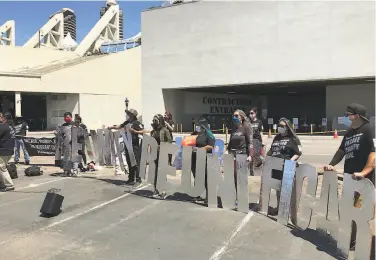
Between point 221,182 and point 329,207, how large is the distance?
215cm

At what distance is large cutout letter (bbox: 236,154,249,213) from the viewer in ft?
21.7

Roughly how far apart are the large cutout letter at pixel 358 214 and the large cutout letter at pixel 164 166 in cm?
363

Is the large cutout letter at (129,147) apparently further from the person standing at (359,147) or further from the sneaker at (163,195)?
the person standing at (359,147)

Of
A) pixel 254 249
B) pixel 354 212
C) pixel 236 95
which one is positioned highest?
pixel 236 95

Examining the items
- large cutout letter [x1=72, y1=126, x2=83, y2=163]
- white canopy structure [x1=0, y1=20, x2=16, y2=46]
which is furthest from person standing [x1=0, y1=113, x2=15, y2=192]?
white canopy structure [x1=0, y1=20, x2=16, y2=46]

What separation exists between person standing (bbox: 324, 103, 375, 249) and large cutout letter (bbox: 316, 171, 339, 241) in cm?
32

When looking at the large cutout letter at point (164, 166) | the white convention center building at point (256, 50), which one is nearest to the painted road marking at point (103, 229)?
the large cutout letter at point (164, 166)

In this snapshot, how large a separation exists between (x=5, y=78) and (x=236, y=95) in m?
25.9

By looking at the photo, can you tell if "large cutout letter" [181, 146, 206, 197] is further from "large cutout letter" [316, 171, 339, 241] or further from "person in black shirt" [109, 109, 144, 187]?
"large cutout letter" [316, 171, 339, 241]

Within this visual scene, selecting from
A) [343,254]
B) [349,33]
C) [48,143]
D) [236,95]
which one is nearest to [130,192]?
[343,254]

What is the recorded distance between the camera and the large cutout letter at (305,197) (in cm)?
550

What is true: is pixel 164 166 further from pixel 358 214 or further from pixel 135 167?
pixel 358 214

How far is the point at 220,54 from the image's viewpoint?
114 ft

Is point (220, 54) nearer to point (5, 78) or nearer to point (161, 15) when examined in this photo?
point (161, 15)
